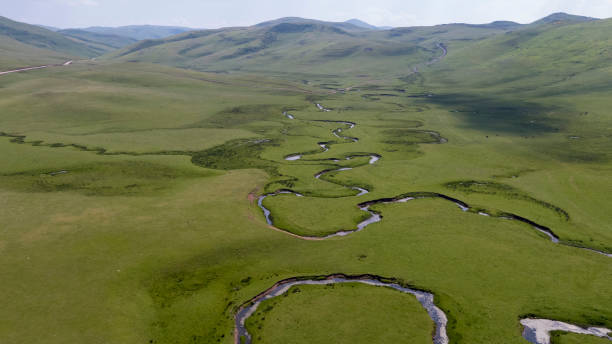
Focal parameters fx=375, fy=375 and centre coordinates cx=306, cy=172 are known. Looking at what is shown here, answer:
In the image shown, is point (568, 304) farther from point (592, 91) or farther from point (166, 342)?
point (592, 91)

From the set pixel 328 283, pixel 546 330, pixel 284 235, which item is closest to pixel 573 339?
pixel 546 330

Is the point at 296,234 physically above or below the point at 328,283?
above

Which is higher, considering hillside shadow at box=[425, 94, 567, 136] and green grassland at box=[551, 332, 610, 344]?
hillside shadow at box=[425, 94, 567, 136]

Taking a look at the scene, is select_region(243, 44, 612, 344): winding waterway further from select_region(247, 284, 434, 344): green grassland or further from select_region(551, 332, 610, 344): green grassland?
select_region(247, 284, 434, 344): green grassland

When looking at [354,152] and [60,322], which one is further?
[354,152]

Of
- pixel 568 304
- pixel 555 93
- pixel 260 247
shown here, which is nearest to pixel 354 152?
pixel 260 247

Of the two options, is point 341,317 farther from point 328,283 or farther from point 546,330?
point 546,330

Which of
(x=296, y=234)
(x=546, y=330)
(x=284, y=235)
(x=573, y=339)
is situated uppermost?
(x=573, y=339)

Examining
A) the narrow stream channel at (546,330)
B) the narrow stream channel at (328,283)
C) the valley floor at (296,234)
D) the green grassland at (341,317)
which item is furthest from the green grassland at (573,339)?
the green grassland at (341,317)

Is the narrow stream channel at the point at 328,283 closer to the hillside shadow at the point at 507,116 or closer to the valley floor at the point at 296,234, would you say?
the valley floor at the point at 296,234

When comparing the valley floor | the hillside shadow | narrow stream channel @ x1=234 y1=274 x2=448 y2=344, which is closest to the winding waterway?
narrow stream channel @ x1=234 y1=274 x2=448 y2=344

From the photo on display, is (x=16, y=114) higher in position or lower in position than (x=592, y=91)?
lower
